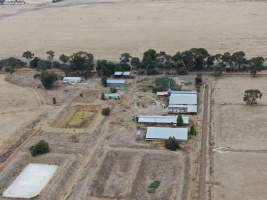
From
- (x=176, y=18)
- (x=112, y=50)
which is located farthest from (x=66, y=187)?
(x=176, y=18)

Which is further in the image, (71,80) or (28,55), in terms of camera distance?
(28,55)

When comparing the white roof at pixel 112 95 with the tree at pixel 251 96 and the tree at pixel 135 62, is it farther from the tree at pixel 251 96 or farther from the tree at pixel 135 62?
the tree at pixel 251 96

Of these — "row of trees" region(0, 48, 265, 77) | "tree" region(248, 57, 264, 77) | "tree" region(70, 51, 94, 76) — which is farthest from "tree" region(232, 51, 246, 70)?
"tree" region(70, 51, 94, 76)

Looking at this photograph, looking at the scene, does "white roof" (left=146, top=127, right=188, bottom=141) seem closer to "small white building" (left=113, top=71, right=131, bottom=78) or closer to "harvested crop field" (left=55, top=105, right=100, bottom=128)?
"harvested crop field" (left=55, top=105, right=100, bottom=128)

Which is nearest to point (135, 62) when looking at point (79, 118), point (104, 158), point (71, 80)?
point (71, 80)

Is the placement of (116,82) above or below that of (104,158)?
above

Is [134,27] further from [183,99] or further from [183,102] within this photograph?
[183,102]
